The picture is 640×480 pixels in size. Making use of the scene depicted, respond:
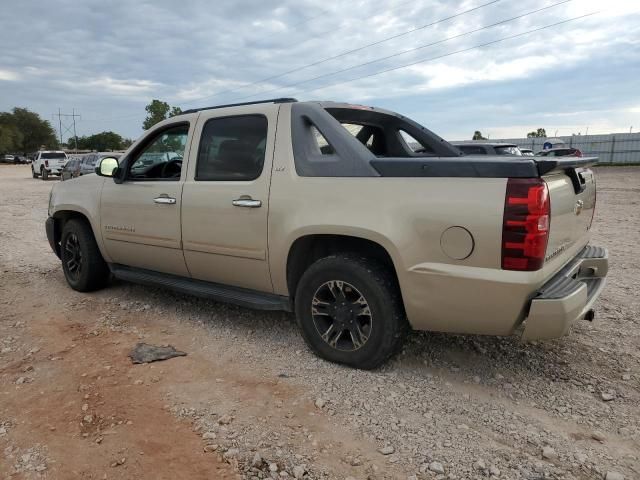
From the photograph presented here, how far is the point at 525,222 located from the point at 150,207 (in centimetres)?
310

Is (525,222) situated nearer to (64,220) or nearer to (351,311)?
(351,311)

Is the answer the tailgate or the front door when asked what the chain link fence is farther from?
the front door

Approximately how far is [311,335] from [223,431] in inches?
39.2

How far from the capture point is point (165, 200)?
420 centimetres

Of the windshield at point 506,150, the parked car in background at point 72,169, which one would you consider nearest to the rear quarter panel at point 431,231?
the windshield at point 506,150

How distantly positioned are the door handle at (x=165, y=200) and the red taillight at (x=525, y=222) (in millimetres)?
2670

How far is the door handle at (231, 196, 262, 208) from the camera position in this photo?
357cm

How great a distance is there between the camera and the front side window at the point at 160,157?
4.49 meters

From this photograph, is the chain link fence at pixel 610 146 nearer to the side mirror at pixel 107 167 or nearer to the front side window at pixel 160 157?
the front side window at pixel 160 157

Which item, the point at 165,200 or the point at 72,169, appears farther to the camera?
the point at 72,169

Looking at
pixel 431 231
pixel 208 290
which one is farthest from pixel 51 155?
pixel 431 231

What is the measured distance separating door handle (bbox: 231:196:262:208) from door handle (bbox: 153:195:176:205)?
2.36 feet

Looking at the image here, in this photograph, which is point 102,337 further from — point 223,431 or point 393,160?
point 393,160

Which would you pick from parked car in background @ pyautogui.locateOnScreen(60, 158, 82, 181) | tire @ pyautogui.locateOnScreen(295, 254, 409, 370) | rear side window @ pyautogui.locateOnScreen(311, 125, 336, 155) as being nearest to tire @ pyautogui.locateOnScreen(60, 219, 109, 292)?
tire @ pyautogui.locateOnScreen(295, 254, 409, 370)
